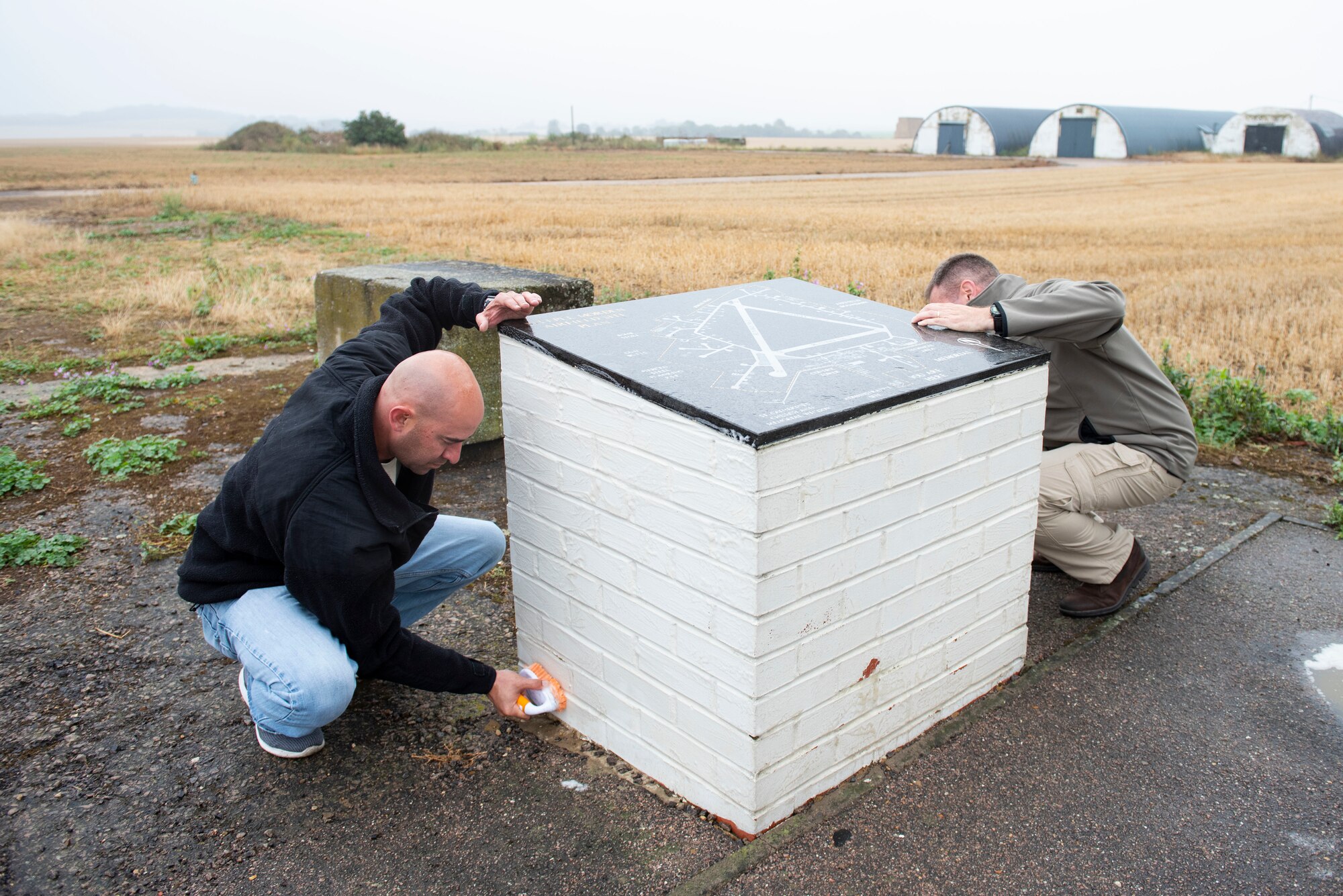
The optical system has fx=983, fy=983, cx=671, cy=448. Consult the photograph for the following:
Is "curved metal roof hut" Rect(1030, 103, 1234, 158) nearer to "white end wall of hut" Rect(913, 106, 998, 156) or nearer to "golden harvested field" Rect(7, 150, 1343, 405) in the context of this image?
"white end wall of hut" Rect(913, 106, 998, 156)

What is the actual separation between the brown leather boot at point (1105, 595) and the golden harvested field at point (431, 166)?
29653 mm

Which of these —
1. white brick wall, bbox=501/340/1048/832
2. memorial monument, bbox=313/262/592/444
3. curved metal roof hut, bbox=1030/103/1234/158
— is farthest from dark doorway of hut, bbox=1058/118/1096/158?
white brick wall, bbox=501/340/1048/832

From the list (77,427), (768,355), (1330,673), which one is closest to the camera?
(768,355)

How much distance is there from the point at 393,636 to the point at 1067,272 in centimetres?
1309

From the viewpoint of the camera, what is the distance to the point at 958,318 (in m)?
3.53

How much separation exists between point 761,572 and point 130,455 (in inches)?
188

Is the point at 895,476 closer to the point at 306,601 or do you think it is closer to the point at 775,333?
the point at 775,333

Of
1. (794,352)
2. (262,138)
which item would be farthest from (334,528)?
(262,138)

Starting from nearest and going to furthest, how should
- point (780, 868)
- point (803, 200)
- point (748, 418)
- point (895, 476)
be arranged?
point (748, 418) < point (780, 868) < point (895, 476) < point (803, 200)

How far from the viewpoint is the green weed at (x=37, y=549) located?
4535 mm

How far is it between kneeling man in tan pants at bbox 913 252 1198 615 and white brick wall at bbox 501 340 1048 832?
0.63 meters

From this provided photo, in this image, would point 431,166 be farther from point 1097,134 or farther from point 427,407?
point 427,407

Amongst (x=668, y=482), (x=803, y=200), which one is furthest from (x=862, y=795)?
(x=803, y=200)

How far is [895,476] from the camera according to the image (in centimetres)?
285
